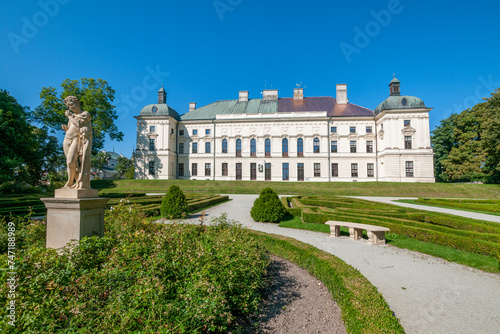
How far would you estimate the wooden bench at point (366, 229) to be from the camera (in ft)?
23.8

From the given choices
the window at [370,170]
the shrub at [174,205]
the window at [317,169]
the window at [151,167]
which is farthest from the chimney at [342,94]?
the shrub at [174,205]

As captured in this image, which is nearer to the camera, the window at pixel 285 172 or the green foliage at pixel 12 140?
the green foliage at pixel 12 140

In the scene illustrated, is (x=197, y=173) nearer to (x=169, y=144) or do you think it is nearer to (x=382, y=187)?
(x=169, y=144)

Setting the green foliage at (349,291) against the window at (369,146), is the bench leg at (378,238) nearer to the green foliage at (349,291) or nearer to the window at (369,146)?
the green foliage at (349,291)

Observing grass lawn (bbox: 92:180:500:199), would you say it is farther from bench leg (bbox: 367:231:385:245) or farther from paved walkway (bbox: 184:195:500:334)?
paved walkway (bbox: 184:195:500:334)

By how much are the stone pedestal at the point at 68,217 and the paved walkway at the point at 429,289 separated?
18.4 feet

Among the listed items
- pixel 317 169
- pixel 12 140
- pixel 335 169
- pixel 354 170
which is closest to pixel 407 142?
pixel 354 170

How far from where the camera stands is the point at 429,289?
445 centimetres

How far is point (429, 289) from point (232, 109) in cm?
→ 3758

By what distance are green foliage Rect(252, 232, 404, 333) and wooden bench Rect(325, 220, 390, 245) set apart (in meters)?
2.53

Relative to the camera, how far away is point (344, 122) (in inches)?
1394

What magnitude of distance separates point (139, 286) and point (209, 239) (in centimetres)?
227

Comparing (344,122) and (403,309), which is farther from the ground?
(344,122)

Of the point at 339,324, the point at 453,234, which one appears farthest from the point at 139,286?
the point at 453,234
